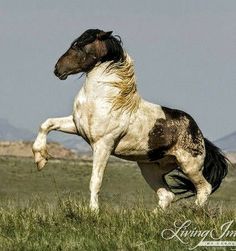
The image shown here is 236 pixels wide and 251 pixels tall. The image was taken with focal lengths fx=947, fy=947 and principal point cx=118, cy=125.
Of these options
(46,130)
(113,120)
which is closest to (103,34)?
(113,120)

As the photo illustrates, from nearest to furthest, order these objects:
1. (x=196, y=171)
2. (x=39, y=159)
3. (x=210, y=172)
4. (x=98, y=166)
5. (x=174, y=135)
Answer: (x=98, y=166)
(x=39, y=159)
(x=174, y=135)
(x=196, y=171)
(x=210, y=172)

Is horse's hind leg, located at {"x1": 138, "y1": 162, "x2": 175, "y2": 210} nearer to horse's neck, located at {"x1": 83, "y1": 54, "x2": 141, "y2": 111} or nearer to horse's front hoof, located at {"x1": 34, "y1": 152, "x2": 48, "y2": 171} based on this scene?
horse's neck, located at {"x1": 83, "y1": 54, "x2": 141, "y2": 111}

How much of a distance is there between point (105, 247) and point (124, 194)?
22.6 meters

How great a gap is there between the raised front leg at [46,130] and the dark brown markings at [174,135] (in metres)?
1.18

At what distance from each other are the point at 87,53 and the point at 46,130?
1.24 metres

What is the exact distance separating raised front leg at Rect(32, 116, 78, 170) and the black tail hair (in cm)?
235

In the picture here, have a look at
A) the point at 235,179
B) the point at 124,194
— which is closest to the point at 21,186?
the point at 124,194

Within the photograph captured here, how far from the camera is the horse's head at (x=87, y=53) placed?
43.9 feet

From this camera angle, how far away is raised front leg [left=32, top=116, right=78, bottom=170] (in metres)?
13.4

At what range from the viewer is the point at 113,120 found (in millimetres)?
13172

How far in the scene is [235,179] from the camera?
38.7 metres

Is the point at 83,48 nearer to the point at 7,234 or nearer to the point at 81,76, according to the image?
the point at 81,76

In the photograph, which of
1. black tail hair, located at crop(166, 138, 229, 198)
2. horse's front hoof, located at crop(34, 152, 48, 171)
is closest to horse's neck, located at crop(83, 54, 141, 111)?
horse's front hoof, located at crop(34, 152, 48, 171)

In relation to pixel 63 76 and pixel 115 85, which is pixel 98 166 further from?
pixel 63 76
